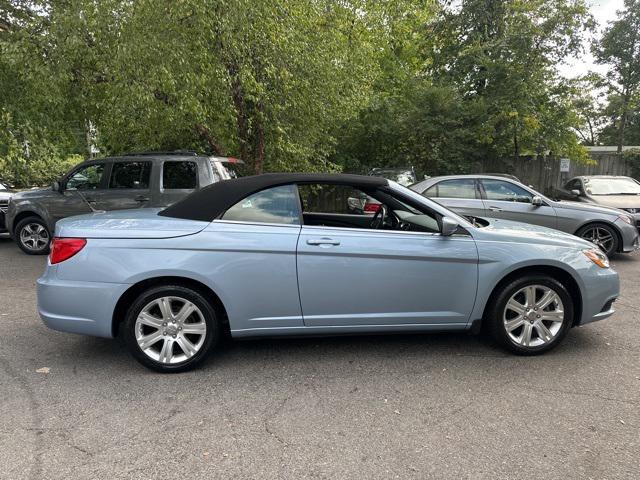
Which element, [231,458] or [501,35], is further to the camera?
[501,35]

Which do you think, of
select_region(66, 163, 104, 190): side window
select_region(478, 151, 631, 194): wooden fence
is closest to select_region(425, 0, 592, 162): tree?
select_region(478, 151, 631, 194): wooden fence

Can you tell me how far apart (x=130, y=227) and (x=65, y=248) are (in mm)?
505

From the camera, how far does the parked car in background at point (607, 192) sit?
378 inches

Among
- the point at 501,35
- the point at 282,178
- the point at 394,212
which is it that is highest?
the point at 501,35

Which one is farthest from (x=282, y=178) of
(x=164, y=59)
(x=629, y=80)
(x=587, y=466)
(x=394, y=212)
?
(x=629, y=80)

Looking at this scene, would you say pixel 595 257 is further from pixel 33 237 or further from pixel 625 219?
pixel 33 237

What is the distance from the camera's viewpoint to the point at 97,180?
837 cm

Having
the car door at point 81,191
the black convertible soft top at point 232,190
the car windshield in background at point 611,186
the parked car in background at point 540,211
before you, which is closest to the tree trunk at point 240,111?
the car door at point 81,191

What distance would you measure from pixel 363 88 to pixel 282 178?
291 inches

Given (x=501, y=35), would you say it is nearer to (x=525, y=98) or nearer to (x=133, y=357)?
(x=525, y=98)

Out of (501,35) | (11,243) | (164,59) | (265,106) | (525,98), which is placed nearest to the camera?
(164,59)

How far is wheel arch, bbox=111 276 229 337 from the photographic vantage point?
3723 mm

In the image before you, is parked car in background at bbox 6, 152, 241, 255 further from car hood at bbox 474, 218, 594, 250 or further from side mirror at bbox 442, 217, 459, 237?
car hood at bbox 474, 218, 594, 250

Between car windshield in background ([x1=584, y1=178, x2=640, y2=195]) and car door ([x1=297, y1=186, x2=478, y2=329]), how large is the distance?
8199 mm
